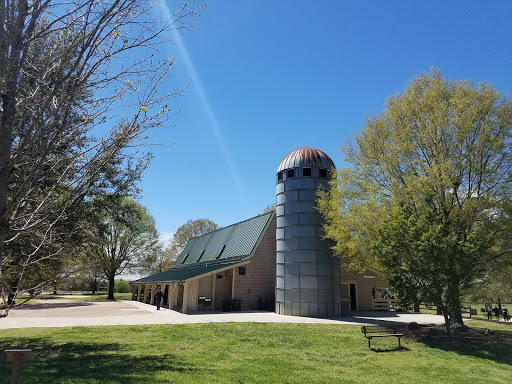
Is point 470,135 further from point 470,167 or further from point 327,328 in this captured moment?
point 327,328

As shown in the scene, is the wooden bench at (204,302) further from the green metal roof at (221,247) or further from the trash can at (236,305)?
the trash can at (236,305)

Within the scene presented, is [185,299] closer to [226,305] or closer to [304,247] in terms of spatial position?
[226,305]

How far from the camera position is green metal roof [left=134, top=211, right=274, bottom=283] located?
1032 inches

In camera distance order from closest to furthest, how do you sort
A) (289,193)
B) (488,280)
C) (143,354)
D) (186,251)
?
(143,354), (488,280), (289,193), (186,251)

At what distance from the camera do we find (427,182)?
1497cm

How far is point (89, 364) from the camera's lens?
870 centimetres

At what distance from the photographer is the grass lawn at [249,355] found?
805 cm

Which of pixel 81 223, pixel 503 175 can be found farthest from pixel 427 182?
pixel 81 223

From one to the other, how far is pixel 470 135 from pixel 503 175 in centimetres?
223

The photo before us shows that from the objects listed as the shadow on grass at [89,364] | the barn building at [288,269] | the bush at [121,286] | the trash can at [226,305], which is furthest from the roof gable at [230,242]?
the bush at [121,286]

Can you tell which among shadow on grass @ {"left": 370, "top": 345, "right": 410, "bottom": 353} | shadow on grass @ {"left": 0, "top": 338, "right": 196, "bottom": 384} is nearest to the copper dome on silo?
shadow on grass @ {"left": 370, "top": 345, "right": 410, "bottom": 353}

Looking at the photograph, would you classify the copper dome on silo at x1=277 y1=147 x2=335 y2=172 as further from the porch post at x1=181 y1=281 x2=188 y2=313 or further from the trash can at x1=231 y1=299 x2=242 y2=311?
the porch post at x1=181 y1=281 x2=188 y2=313

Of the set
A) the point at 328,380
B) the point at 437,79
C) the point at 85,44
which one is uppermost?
the point at 437,79

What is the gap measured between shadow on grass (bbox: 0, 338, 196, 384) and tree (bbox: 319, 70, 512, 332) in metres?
9.60
